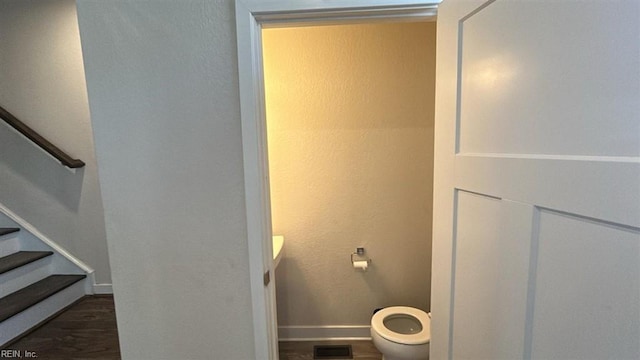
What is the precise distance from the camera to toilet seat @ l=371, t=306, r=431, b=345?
4.86 ft

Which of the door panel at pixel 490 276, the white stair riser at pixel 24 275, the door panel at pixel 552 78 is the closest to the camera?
the door panel at pixel 552 78

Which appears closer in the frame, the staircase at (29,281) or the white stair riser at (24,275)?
the staircase at (29,281)

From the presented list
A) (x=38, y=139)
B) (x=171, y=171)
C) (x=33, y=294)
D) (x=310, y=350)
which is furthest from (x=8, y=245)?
(x=310, y=350)

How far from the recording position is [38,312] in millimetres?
2070

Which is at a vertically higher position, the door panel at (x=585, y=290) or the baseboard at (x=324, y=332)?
the door panel at (x=585, y=290)

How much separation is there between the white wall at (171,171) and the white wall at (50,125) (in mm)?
1801

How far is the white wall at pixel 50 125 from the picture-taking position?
2236mm

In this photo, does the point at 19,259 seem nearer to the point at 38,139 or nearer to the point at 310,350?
the point at 38,139

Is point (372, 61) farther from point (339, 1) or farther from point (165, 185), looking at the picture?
point (165, 185)

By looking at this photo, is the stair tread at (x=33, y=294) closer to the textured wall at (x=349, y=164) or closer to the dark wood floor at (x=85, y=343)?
the dark wood floor at (x=85, y=343)

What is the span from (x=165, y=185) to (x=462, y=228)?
3.63ft

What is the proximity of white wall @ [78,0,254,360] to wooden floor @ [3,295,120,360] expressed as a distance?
1.11m

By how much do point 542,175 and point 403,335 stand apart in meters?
1.30

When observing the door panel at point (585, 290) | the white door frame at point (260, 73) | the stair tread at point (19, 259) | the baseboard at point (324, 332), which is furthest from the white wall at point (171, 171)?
the stair tread at point (19, 259)
